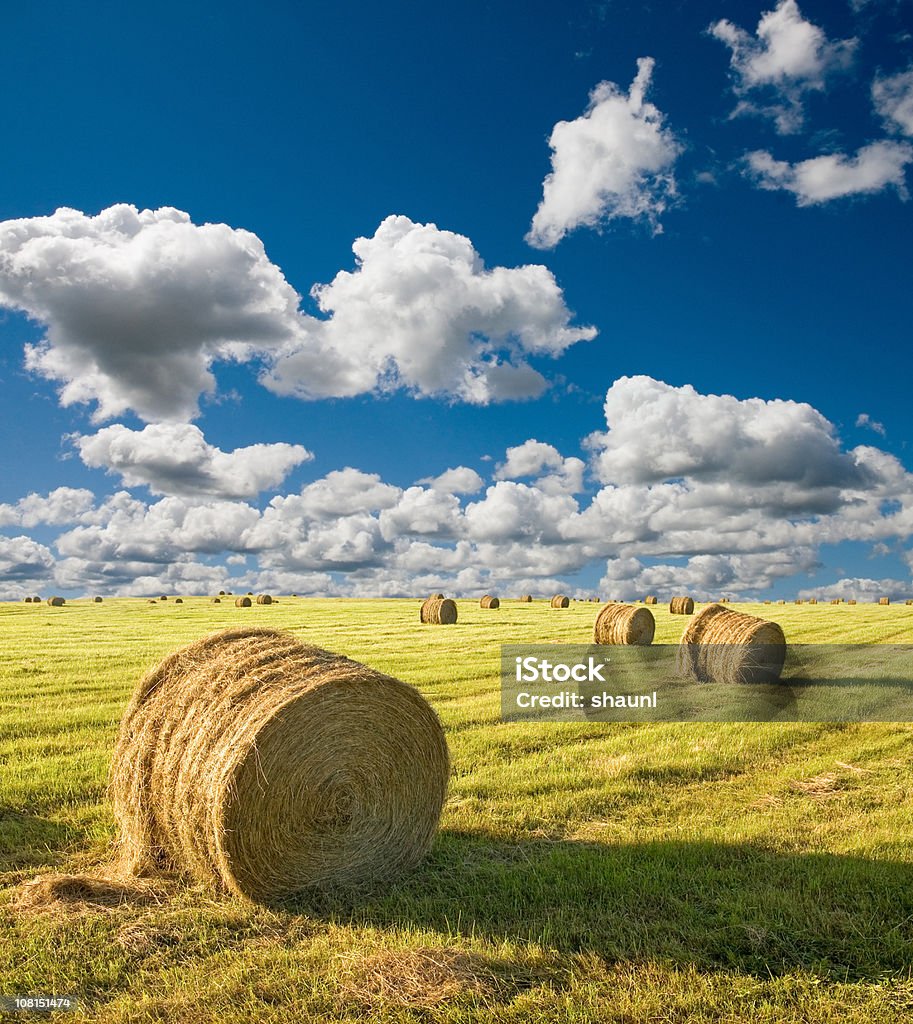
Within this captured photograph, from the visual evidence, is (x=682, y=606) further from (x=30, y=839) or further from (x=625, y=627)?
(x=30, y=839)

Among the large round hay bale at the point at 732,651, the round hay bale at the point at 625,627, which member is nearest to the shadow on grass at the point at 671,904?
the large round hay bale at the point at 732,651

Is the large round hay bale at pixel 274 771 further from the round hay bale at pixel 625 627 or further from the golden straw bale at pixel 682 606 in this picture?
the golden straw bale at pixel 682 606

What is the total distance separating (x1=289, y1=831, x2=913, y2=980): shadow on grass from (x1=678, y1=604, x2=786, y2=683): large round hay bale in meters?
11.9

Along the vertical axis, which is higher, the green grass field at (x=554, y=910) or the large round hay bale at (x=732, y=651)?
the large round hay bale at (x=732, y=651)

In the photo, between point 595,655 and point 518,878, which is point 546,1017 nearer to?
point 518,878

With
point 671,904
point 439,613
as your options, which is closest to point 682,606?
point 439,613

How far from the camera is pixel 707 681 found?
19469 mm

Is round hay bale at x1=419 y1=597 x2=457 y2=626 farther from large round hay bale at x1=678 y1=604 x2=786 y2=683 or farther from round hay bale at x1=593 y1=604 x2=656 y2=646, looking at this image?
large round hay bale at x1=678 y1=604 x2=786 y2=683

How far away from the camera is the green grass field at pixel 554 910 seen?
5.10 meters

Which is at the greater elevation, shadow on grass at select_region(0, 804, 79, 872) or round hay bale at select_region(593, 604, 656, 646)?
round hay bale at select_region(593, 604, 656, 646)

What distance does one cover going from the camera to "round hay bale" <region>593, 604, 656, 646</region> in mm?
27219

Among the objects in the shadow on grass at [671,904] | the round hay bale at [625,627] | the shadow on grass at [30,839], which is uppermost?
the round hay bale at [625,627]

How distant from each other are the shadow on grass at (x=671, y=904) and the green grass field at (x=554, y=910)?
2cm

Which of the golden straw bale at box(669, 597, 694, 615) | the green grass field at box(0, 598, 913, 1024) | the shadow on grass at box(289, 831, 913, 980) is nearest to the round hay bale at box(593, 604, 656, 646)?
the green grass field at box(0, 598, 913, 1024)
